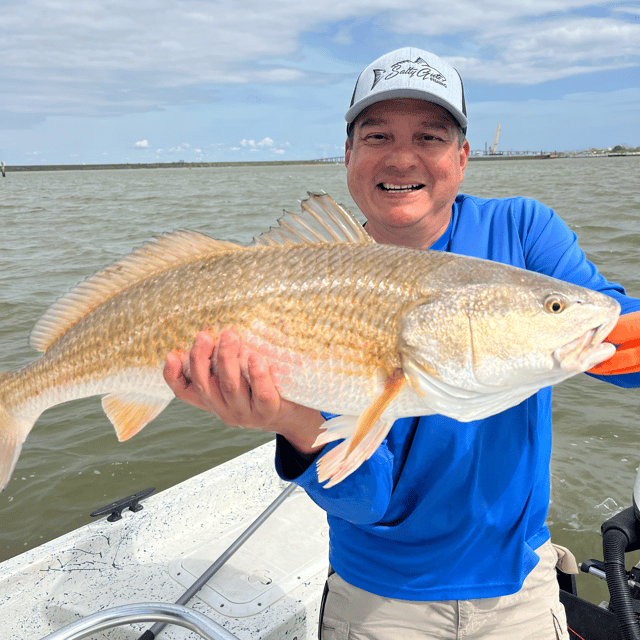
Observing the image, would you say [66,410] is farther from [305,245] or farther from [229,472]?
[305,245]

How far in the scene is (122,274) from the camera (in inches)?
85.8

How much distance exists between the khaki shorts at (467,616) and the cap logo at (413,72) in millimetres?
2077

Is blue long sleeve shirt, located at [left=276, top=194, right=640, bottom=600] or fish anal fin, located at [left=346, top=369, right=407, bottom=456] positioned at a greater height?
fish anal fin, located at [left=346, top=369, right=407, bottom=456]

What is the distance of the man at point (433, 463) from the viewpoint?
2033mm

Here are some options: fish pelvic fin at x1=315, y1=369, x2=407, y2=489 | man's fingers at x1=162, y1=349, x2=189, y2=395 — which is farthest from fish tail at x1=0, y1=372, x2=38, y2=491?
fish pelvic fin at x1=315, y1=369, x2=407, y2=489

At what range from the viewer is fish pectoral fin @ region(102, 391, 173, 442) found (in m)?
2.22

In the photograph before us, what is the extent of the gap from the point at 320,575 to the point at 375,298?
2348 mm

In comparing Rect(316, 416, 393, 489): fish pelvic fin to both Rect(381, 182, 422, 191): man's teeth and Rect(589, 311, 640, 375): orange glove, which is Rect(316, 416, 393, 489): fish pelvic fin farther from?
Rect(381, 182, 422, 191): man's teeth

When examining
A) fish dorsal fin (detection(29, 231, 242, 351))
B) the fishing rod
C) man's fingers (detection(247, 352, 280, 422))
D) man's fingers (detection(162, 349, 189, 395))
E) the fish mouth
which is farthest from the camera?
the fishing rod

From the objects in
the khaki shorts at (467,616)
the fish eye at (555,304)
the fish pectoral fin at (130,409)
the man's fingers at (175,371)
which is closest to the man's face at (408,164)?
the fish eye at (555,304)

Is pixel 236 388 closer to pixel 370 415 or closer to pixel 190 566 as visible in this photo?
pixel 370 415

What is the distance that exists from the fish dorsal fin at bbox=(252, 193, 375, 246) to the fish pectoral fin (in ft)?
2.60

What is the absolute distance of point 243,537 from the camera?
11.7 feet

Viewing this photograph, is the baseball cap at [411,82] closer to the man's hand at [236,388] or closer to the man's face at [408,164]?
the man's face at [408,164]
